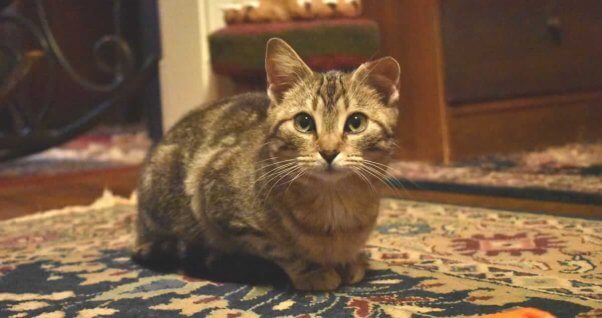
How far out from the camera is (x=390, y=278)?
132 centimetres

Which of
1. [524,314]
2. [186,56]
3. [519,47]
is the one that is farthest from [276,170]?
[519,47]

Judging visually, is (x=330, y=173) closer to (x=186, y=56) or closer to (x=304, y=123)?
(x=304, y=123)

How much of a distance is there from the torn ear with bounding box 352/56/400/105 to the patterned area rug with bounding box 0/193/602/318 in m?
0.33

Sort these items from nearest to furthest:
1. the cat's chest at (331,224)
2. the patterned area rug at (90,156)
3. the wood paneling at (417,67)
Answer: the cat's chest at (331,224) → the wood paneling at (417,67) → the patterned area rug at (90,156)

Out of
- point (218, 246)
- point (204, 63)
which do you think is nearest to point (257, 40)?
point (204, 63)

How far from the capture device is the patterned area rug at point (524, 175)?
200cm

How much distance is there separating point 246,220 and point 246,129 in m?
0.22

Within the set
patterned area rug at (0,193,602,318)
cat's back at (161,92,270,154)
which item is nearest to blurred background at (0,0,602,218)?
patterned area rug at (0,193,602,318)

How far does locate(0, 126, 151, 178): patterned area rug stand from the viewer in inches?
127

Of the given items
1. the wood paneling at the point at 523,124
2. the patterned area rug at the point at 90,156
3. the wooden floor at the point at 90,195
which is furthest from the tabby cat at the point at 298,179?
the patterned area rug at the point at 90,156

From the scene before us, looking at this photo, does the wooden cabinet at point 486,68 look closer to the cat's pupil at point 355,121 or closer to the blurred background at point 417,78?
the blurred background at point 417,78

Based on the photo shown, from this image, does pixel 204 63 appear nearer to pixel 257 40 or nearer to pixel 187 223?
pixel 257 40

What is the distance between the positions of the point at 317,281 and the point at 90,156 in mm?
2650

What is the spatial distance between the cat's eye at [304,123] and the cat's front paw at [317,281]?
26 cm
